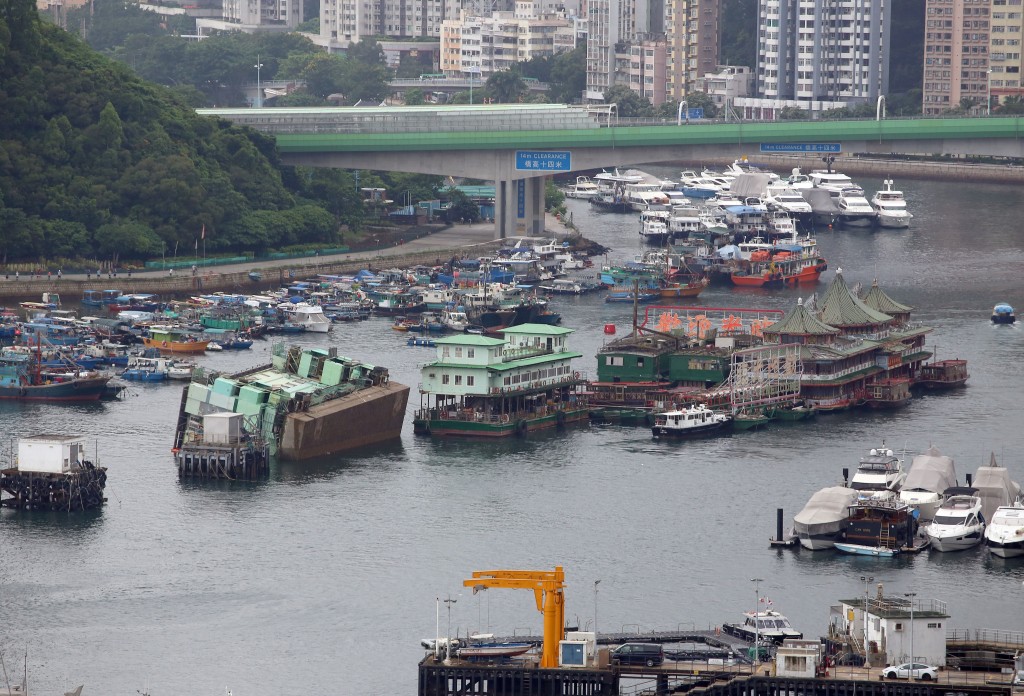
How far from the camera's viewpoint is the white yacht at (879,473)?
159ft

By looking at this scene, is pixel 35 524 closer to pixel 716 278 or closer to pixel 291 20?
pixel 716 278

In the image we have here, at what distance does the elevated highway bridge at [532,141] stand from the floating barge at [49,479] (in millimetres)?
39449

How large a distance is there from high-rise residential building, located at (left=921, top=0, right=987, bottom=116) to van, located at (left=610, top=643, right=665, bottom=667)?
87812mm

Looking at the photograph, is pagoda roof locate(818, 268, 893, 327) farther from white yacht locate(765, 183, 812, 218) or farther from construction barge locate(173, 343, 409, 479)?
white yacht locate(765, 183, 812, 218)

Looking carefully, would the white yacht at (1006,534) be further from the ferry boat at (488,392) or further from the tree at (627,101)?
the tree at (627,101)

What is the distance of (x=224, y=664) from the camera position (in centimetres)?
3806

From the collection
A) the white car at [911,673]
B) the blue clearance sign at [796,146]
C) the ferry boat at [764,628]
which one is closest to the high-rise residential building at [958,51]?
the blue clearance sign at [796,146]

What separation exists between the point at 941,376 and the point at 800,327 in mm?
4139

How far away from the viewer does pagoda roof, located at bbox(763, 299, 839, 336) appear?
2363 inches

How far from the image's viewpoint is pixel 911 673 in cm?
3391

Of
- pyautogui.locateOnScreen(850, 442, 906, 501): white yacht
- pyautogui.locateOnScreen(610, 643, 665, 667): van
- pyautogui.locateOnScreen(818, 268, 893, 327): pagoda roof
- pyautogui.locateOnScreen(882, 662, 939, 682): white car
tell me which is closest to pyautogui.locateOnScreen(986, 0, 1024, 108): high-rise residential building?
pyautogui.locateOnScreen(818, 268, 893, 327): pagoda roof

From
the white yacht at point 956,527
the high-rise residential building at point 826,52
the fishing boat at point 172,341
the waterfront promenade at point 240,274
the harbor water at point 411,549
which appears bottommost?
the harbor water at point 411,549

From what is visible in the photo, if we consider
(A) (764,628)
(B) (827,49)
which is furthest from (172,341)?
(B) (827,49)

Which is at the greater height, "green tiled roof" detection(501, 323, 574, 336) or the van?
"green tiled roof" detection(501, 323, 574, 336)
